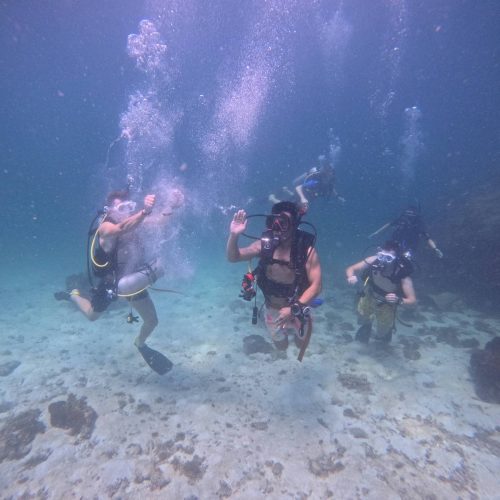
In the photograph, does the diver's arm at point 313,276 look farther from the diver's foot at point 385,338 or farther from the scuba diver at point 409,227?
the scuba diver at point 409,227

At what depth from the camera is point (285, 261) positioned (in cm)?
444

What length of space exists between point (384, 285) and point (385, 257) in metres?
1.00

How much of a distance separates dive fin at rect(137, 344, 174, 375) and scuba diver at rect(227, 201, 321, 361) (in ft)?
13.4

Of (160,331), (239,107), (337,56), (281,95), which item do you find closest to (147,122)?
(239,107)

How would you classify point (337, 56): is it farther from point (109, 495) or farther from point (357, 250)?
point (109, 495)

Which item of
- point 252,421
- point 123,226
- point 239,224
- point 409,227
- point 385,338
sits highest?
point 409,227

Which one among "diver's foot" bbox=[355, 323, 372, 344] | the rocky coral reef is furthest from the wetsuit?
the rocky coral reef

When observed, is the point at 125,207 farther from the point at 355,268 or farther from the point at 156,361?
the point at 355,268

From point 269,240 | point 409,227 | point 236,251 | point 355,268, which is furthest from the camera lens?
point 409,227

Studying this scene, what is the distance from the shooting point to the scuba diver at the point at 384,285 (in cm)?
694

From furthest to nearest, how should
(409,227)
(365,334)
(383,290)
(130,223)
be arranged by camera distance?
(409,227) → (365,334) → (383,290) → (130,223)

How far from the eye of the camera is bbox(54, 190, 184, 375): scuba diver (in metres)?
5.70

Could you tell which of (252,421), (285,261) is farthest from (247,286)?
(252,421)

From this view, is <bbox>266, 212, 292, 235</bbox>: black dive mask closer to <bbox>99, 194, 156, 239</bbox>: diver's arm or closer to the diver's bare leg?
<bbox>99, 194, 156, 239</bbox>: diver's arm
